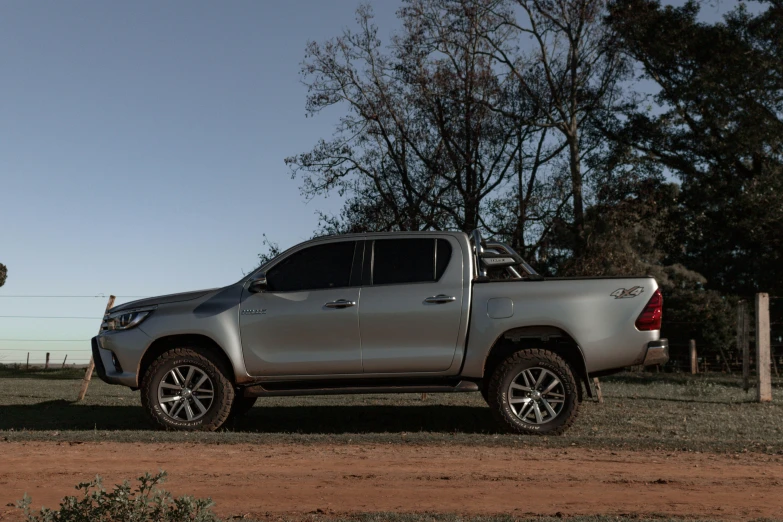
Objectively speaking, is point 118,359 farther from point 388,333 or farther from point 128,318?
point 388,333

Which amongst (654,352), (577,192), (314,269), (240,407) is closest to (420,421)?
(240,407)

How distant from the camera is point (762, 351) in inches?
593

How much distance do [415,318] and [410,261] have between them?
691 millimetres

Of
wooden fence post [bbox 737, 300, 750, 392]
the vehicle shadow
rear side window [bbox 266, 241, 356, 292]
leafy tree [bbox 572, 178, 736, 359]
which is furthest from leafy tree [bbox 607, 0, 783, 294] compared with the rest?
rear side window [bbox 266, 241, 356, 292]

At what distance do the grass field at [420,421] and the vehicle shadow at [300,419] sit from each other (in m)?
0.01

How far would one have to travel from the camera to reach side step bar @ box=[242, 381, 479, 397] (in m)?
9.70

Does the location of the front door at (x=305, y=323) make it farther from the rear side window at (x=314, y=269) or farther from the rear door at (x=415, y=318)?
the rear door at (x=415, y=318)

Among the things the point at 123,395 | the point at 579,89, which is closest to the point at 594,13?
the point at 579,89

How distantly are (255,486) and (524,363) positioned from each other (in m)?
3.65

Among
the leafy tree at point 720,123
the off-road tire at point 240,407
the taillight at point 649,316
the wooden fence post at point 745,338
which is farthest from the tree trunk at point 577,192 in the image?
the taillight at point 649,316

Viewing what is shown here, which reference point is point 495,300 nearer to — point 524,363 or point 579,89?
point 524,363

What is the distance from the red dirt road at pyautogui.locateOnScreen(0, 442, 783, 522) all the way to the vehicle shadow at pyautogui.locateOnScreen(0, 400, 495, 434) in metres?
1.64

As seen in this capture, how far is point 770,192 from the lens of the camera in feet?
85.7

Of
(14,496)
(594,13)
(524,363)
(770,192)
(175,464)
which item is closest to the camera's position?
(14,496)
